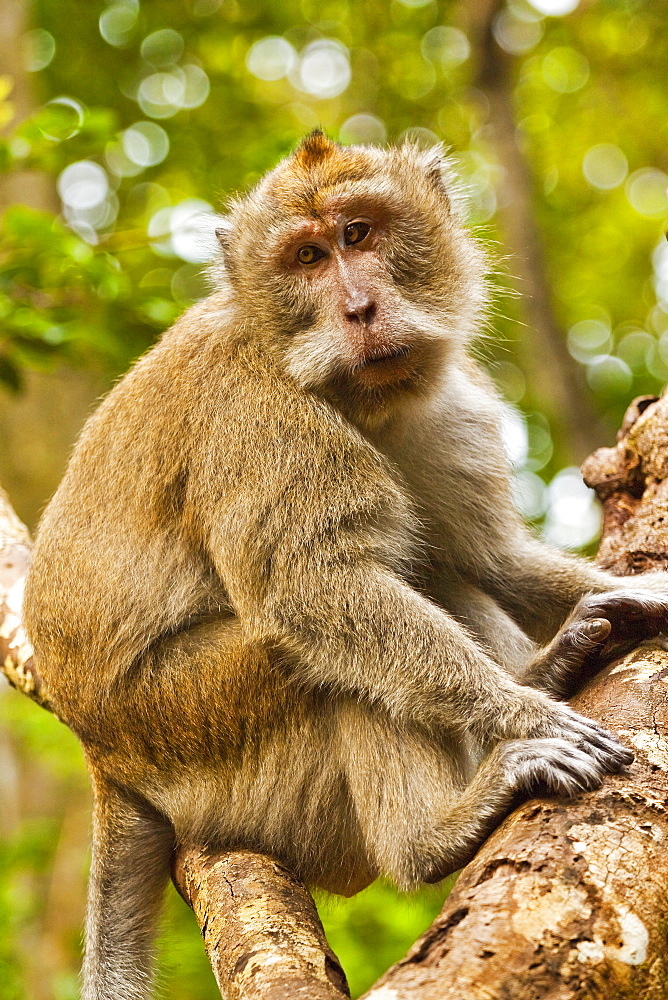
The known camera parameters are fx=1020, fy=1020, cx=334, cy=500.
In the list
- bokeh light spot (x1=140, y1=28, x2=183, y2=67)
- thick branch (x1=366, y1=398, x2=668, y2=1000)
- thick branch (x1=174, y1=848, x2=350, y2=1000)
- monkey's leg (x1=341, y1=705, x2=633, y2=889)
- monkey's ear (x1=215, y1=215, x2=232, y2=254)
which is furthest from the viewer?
bokeh light spot (x1=140, y1=28, x2=183, y2=67)

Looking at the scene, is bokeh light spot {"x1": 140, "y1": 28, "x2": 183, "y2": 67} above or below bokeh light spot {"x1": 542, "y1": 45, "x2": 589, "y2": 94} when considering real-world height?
above

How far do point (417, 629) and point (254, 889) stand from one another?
112 centimetres

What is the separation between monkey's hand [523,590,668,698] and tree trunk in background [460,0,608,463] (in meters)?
5.61

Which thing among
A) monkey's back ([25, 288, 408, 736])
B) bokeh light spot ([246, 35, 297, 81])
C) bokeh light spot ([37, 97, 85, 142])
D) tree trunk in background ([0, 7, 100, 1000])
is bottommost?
tree trunk in background ([0, 7, 100, 1000])

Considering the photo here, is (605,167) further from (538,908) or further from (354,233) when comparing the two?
(538,908)

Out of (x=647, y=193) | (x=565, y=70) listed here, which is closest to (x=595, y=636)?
(x=565, y=70)

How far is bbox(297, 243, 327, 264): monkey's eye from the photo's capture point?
14.6ft

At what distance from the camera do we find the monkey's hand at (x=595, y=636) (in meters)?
3.95

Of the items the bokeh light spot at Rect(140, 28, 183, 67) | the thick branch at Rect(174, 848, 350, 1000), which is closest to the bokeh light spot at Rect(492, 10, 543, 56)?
the bokeh light spot at Rect(140, 28, 183, 67)

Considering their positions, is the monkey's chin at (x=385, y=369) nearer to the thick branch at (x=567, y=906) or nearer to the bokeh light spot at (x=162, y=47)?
the thick branch at (x=567, y=906)

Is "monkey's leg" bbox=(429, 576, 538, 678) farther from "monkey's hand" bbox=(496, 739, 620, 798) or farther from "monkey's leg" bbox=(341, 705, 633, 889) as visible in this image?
"monkey's hand" bbox=(496, 739, 620, 798)

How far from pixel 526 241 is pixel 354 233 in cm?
597

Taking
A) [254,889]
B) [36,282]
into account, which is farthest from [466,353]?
[254,889]

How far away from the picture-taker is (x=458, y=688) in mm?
3887
